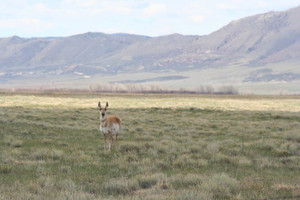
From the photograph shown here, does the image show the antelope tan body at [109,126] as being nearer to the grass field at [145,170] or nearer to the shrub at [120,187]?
the grass field at [145,170]

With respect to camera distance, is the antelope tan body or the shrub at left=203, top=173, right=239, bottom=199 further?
the antelope tan body

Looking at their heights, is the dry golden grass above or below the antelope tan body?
below

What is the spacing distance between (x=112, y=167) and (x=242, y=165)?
13.7 ft

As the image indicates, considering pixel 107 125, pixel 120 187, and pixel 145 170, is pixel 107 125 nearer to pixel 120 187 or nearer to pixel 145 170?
pixel 145 170

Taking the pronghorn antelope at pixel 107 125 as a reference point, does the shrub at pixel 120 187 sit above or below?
below

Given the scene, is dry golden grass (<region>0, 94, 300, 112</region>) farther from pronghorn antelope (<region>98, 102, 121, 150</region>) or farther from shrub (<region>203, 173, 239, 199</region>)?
shrub (<region>203, 173, 239, 199</region>)

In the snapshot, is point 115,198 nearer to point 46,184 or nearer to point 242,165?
point 46,184

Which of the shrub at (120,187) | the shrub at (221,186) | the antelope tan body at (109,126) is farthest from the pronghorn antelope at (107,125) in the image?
the shrub at (221,186)

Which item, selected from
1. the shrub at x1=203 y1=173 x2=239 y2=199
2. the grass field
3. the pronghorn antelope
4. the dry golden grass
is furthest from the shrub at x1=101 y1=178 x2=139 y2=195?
the dry golden grass

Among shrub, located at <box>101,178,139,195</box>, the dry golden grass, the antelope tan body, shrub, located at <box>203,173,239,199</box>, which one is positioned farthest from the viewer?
the dry golden grass

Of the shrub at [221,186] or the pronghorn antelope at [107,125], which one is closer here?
the shrub at [221,186]

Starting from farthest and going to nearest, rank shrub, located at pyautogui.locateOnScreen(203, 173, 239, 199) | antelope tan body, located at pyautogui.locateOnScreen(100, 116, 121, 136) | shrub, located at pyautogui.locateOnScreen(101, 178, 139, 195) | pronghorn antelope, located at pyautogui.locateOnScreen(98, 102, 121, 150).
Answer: antelope tan body, located at pyautogui.locateOnScreen(100, 116, 121, 136) < pronghorn antelope, located at pyautogui.locateOnScreen(98, 102, 121, 150) < shrub, located at pyautogui.locateOnScreen(101, 178, 139, 195) < shrub, located at pyautogui.locateOnScreen(203, 173, 239, 199)

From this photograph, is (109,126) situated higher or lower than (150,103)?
higher

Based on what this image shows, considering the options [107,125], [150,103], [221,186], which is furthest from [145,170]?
[150,103]
